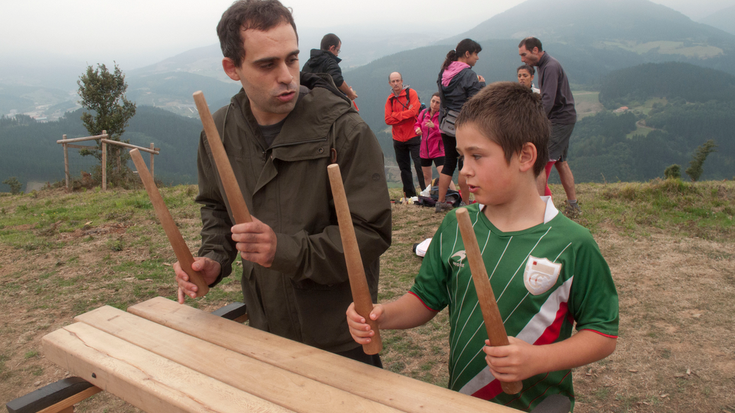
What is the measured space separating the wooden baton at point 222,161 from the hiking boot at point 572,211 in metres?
5.66

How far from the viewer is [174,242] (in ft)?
5.27

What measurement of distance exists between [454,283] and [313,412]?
0.61m

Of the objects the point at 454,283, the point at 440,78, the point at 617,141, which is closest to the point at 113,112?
the point at 440,78

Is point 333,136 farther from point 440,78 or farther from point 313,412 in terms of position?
point 440,78

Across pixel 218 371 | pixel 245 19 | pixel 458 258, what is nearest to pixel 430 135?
pixel 245 19

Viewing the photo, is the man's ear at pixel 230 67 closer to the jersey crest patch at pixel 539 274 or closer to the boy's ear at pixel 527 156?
the boy's ear at pixel 527 156

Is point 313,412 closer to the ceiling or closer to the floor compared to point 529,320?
closer to the floor

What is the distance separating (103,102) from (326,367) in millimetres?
33911

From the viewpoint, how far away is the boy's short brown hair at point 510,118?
53.9 inches

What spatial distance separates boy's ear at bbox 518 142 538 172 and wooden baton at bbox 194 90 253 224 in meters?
0.86

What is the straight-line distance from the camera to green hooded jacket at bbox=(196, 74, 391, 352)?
1638 mm

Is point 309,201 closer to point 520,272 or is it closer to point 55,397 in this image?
point 520,272

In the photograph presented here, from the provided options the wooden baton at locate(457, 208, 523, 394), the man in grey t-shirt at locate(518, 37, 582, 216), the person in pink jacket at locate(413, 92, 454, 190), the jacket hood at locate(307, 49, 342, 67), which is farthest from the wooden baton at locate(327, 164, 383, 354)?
the person in pink jacket at locate(413, 92, 454, 190)

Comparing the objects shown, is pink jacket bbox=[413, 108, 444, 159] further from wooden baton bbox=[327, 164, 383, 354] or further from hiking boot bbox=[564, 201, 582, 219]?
wooden baton bbox=[327, 164, 383, 354]
